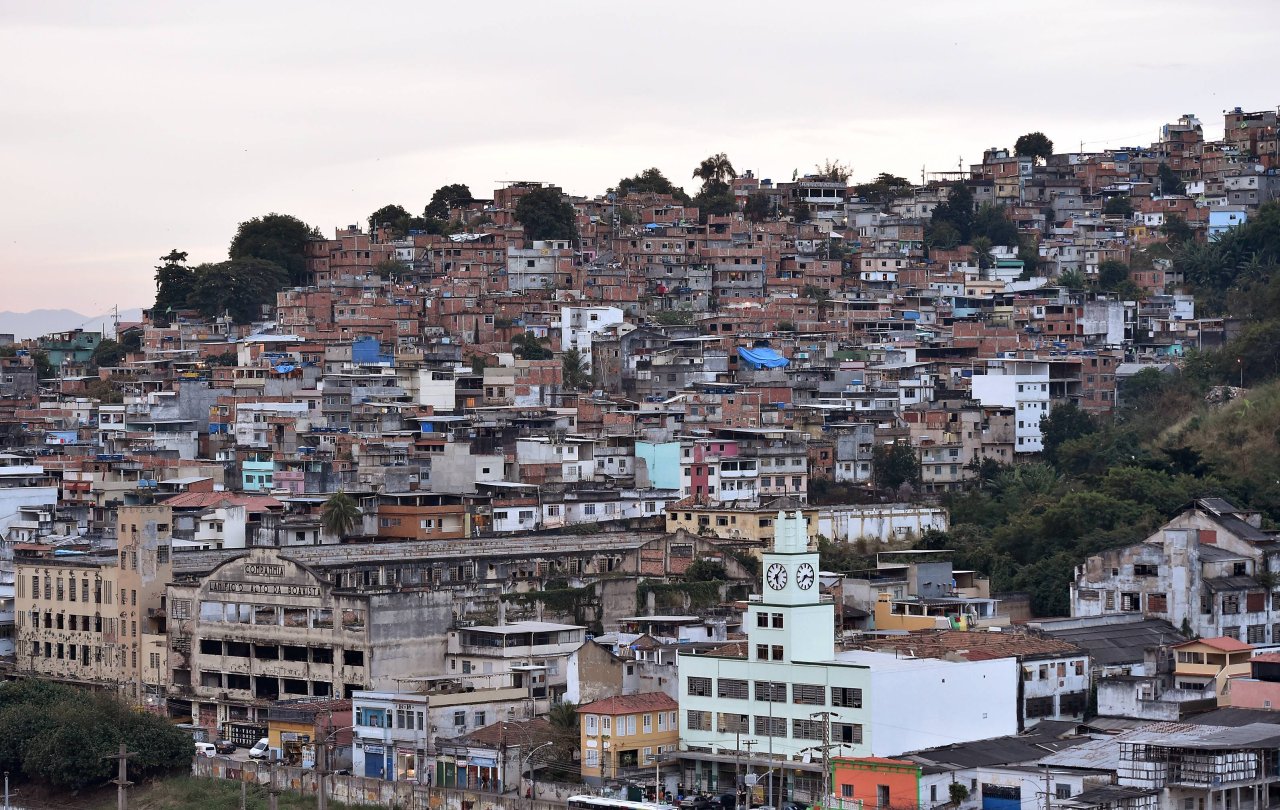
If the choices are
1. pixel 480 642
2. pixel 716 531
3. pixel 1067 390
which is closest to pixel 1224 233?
pixel 1067 390

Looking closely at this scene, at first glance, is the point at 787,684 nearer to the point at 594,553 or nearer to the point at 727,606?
the point at 727,606

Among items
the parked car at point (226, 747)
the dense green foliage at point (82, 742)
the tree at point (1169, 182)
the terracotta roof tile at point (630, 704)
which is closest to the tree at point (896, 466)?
the parked car at point (226, 747)

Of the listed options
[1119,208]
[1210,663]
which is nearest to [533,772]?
[1210,663]

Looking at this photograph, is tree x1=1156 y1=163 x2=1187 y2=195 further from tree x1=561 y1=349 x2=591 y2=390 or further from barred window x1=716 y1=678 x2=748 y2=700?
barred window x1=716 y1=678 x2=748 y2=700

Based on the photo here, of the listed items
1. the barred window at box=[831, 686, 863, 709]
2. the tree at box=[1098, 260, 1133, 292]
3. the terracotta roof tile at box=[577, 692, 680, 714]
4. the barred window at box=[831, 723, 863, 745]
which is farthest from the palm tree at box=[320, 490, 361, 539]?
the tree at box=[1098, 260, 1133, 292]

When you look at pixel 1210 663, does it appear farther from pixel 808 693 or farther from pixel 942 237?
pixel 942 237
